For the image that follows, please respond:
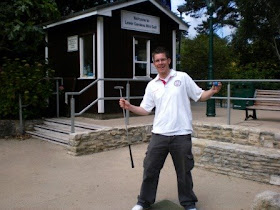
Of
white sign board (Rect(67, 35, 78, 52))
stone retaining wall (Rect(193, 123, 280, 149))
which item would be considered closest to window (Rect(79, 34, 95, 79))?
white sign board (Rect(67, 35, 78, 52))

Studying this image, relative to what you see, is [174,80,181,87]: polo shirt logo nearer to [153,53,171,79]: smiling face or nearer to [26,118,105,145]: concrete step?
[153,53,171,79]: smiling face

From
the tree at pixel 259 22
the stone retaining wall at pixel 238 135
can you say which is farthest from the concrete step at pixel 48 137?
the tree at pixel 259 22

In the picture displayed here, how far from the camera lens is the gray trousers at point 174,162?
3.71 m

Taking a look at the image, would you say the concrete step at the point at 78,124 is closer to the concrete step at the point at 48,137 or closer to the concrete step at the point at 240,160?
the concrete step at the point at 48,137

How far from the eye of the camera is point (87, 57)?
10.5m

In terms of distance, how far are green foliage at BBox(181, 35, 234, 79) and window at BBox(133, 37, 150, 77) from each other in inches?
423

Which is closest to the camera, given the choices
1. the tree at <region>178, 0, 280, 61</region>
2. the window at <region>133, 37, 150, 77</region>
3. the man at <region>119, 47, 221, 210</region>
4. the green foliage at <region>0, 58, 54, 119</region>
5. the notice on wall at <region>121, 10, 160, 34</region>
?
the man at <region>119, 47, 221, 210</region>

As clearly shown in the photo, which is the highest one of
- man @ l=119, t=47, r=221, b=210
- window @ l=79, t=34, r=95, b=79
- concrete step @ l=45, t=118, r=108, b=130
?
window @ l=79, t=34, r=95, b=79

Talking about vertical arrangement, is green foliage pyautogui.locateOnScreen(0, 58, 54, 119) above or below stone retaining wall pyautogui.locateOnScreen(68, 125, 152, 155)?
above

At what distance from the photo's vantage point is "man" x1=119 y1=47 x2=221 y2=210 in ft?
12.2

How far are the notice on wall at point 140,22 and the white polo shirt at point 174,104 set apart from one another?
22.6 feet

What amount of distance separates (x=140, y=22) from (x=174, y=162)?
7.56 m

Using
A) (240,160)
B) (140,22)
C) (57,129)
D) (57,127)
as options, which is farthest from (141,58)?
(240,160)

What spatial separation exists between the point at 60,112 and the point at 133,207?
23.5 feet
